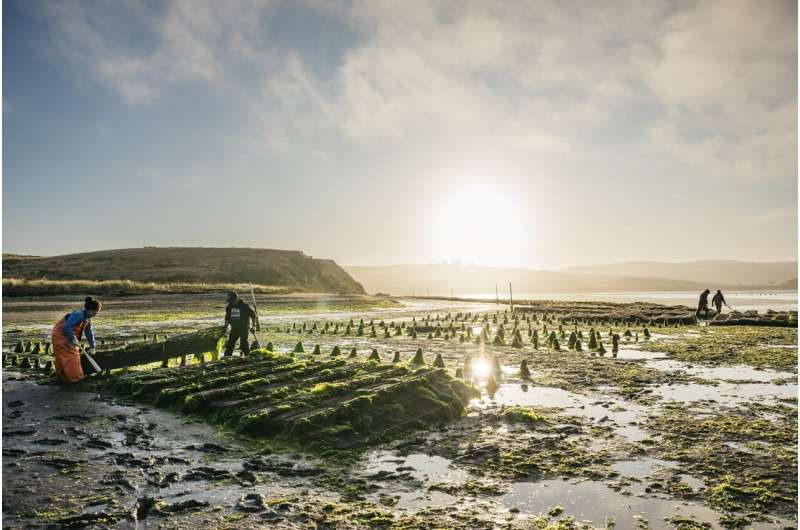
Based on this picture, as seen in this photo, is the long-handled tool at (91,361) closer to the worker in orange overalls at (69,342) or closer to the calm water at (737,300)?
the worker in orange overalls at (69,342)

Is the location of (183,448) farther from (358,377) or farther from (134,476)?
(358,377)

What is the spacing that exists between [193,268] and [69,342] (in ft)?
341

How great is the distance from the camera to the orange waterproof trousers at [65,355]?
40.4 feet

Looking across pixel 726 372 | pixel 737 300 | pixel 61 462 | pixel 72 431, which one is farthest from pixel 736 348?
Result: pixel 737 300

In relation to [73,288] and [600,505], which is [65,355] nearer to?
[600,505]

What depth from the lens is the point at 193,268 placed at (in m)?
109

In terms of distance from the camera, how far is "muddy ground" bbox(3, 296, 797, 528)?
17.5 ft

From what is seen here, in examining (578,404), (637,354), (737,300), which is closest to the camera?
(578,404)

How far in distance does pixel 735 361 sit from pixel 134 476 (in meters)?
17.5

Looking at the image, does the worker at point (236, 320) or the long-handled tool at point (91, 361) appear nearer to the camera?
the long-handled tool at point (91, 361)

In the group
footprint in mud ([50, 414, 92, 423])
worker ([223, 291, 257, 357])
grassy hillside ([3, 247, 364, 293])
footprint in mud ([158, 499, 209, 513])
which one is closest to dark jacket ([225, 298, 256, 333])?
worker ([223, 291, 257, 357])

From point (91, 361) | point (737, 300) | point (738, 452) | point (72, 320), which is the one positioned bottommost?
point (737, 300)

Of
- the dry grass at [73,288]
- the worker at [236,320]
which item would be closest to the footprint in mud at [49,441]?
the worker at [236,320]

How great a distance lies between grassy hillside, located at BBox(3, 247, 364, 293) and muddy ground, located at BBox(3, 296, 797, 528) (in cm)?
8684
